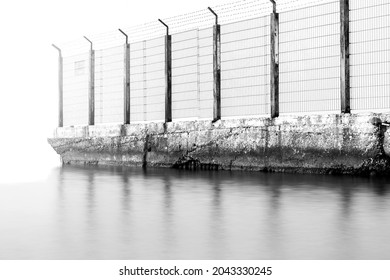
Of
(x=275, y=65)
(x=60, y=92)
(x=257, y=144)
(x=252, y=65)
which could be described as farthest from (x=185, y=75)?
(x=60, y=92)

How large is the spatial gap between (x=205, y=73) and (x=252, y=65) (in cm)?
157

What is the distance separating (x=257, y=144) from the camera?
13055 millimetres

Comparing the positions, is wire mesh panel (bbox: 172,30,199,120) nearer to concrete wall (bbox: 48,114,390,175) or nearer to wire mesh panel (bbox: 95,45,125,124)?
concrete wall (bbox: 48,114,390,175)

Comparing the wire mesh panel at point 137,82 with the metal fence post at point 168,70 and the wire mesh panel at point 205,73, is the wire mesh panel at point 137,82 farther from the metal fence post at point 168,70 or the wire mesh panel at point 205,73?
the wire mesh panel at point 205,73

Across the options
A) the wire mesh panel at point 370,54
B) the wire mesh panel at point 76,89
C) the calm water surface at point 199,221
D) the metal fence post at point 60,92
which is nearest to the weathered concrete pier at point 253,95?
the wire mesh panel at point 370,54

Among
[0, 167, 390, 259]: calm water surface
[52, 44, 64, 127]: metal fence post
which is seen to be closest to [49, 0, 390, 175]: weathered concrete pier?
[52, 44, 64, 127]: metal fence post

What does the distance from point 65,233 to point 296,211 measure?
2.45 metres

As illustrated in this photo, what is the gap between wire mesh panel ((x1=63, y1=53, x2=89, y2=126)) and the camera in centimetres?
1891

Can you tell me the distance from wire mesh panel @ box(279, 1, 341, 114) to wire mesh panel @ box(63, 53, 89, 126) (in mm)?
7698

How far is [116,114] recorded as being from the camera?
17562 millimetres

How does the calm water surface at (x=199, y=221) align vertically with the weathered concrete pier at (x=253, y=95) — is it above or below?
below

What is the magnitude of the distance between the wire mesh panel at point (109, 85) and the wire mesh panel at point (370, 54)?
746 centimetres

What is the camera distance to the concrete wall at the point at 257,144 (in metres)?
11.2

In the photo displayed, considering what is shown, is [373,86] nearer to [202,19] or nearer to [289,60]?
[289,60]
